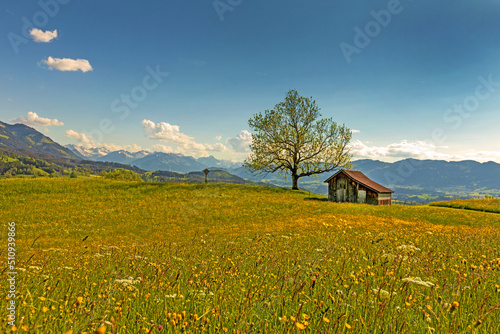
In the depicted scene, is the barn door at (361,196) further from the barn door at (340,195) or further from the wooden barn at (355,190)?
the barn door at (340,195)

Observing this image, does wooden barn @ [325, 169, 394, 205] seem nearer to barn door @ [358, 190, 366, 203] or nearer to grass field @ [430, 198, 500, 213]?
barn door @ [358, 190, 366, 203]

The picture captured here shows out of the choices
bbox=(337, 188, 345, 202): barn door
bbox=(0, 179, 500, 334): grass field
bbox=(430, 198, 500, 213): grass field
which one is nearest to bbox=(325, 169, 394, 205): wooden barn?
bbox=(337, 188, 345, 202): barn door

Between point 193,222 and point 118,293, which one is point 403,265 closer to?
point 118,293

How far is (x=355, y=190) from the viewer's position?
4962 centimetres

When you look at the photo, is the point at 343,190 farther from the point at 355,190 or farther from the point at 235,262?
the point at 235,262

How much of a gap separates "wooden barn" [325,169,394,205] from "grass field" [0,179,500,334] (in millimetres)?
14977

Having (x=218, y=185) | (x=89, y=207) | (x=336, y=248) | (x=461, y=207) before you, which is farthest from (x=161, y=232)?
(x=461, y=207)

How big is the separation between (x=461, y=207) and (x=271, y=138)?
34705 mm

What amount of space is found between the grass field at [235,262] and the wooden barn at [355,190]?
49.1ft

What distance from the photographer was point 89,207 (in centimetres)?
3161

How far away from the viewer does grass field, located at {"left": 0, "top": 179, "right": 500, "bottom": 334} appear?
313 cm

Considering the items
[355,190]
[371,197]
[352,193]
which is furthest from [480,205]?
[352,193]

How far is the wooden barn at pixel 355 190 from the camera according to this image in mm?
48459

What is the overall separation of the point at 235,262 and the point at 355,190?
4813 centimetres
